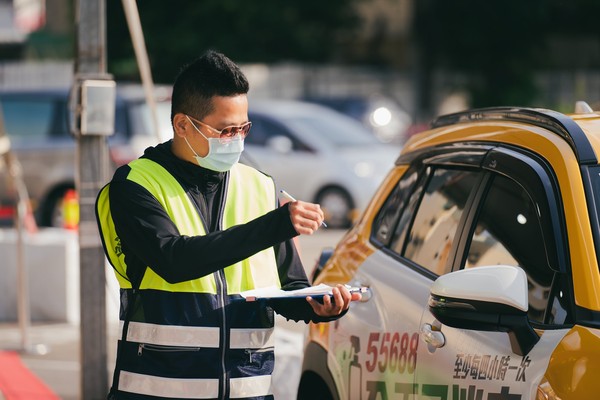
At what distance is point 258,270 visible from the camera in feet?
12.6

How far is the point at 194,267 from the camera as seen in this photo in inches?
140

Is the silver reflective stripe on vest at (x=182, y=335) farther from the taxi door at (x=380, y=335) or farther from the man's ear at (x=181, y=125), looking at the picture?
the taxi door at (x=380, y=335)

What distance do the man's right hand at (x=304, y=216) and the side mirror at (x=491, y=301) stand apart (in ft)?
1.23

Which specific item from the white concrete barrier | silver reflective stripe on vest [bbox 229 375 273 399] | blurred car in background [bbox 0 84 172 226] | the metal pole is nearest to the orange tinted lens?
silver reflective stripe on vest [bbox 229 375 273 399]

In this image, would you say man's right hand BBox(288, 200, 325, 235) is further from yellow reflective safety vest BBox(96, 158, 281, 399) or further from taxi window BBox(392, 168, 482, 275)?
taxi window BBox(392, 168, 482, 275)

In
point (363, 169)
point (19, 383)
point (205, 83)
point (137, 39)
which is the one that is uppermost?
point (137, 39)

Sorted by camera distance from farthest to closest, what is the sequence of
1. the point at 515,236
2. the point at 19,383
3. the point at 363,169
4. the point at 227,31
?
the point at 227,31, the point at 363,169, the point at 19,383, the point at 515,236

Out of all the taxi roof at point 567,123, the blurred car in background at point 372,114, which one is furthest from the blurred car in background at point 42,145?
the taxi roof at point 567,123

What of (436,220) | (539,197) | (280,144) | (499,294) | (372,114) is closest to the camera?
(499,294)

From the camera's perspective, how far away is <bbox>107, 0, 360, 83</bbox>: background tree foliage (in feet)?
111

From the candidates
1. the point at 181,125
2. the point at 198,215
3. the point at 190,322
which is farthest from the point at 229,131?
the point at 190,322

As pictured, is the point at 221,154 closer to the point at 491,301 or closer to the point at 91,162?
the point at 491,301

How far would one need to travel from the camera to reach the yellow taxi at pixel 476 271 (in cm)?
335

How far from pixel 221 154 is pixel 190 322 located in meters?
0.50
